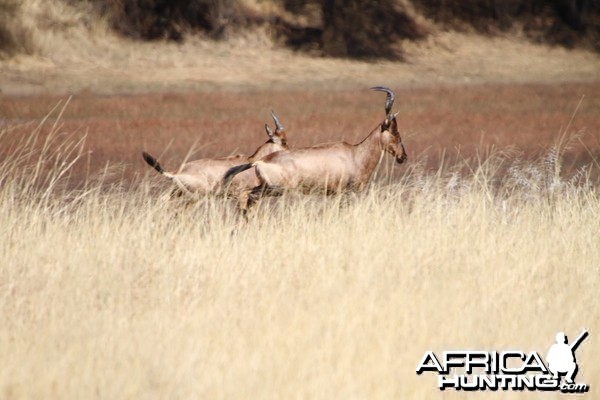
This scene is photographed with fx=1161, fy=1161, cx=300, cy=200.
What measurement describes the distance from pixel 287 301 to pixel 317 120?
45.4ft

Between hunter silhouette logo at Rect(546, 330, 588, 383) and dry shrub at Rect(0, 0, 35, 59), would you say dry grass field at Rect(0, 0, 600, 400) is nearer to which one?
hunter silhouette logo at Rect(546, 330, 588, 383)

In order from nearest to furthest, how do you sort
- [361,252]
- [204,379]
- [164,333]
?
1. [204,379]
2. [164,333]
3. [361,252]

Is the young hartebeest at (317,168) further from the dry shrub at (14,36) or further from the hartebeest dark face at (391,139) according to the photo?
the dry shrub at (14,36)

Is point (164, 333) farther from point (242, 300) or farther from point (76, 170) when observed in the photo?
point (76, 170)

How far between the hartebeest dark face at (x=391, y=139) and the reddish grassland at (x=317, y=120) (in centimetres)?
549

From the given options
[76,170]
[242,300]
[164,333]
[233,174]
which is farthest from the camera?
[76,170]

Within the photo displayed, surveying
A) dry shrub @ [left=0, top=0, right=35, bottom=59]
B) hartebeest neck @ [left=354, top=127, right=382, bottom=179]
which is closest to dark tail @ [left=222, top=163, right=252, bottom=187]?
hartebeest neck @ [left=354, top=127, right=382, bottom=179]

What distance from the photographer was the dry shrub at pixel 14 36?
24109 mm

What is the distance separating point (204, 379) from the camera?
5074 millimetres

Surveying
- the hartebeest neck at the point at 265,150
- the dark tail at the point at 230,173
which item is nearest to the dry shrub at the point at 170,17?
the hartebeest neck at the point at 265,150

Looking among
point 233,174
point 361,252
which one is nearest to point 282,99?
point 233,174

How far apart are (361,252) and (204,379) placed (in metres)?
2.26

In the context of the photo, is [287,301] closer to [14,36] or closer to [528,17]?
[14,36]

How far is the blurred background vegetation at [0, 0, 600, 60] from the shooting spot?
27016 millimetres
